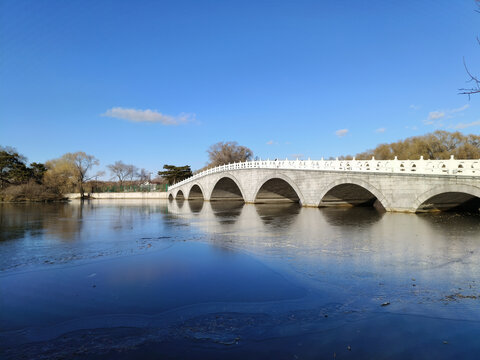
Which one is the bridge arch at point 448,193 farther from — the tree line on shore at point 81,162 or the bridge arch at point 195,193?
the bridge arch at point 195,193

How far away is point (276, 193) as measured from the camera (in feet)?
107

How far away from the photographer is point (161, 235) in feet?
38.2

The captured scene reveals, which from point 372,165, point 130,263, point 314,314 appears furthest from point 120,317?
point 372,165

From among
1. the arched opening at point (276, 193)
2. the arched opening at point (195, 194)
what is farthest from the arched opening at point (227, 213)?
the arched opening at point (195, 194)

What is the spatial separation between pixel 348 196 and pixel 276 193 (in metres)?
9.31

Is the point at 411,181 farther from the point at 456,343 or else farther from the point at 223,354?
the point at 223,354

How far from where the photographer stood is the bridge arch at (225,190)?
1511 inches

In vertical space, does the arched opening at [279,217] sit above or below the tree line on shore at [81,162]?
below

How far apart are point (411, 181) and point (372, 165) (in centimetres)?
263

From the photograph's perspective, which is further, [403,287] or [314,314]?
[403,287]

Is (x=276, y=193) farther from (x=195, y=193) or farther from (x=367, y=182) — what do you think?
(x=195, y=193)

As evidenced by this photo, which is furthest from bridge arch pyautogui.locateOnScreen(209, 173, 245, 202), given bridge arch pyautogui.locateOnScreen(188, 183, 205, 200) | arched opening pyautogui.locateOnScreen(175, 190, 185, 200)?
arched opening pyautogui.locateOnScreen(175, 190, 185, 200)

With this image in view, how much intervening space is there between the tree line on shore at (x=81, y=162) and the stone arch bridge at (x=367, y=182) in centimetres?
1724

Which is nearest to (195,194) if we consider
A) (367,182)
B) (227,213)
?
(227,213)
